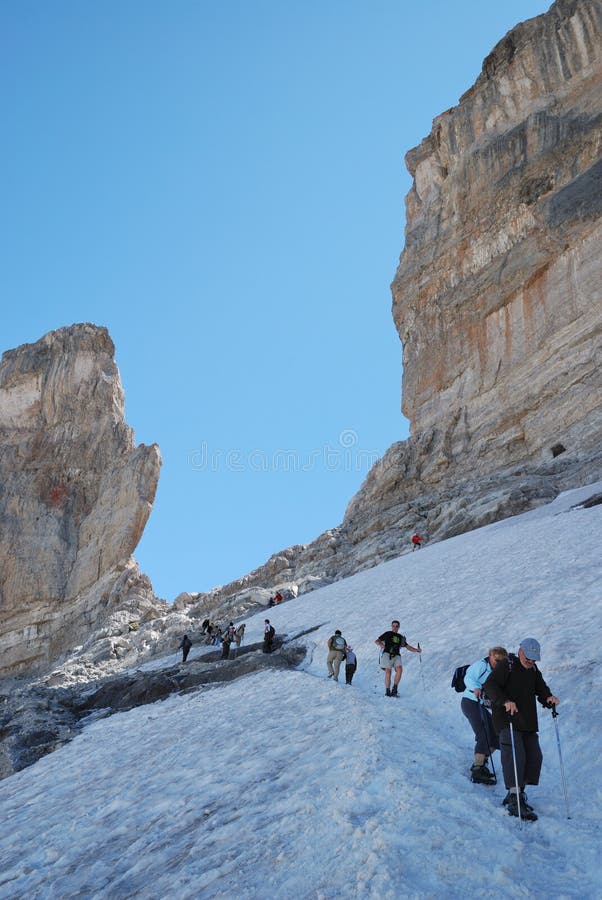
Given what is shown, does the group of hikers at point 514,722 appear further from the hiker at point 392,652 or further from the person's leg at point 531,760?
the hiker at point 392,652

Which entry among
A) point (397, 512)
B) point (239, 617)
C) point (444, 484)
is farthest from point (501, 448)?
point (239, 617)

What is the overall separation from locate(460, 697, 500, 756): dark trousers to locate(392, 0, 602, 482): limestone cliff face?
29.6 metres

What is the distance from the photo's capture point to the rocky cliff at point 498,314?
37.3 metres

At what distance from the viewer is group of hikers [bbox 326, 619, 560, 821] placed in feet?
20.6

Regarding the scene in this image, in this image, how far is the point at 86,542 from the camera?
66.2 meters

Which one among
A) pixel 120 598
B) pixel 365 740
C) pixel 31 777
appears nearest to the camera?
pixel 365 740

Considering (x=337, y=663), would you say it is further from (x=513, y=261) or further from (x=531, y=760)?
(x=513, y=261)

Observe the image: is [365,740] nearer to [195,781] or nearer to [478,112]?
[195,781]

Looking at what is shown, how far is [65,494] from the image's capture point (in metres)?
69.8

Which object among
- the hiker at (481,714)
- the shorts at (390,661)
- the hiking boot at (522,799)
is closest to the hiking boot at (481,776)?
the hiker at (481,714)

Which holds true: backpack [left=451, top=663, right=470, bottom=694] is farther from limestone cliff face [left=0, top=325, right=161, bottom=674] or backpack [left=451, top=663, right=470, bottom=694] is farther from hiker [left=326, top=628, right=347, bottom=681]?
limestone cliff face [left=0, top=325, right=161, bottom=674]

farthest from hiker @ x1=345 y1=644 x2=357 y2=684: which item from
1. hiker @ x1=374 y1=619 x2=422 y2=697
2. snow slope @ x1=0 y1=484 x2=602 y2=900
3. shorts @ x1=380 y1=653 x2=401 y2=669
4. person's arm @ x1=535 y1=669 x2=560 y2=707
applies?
person's arm @ x1=535 y1=669 x2=560 y2=707

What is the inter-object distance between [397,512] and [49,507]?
130 feet

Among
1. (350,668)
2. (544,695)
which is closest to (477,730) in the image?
(544,695)
